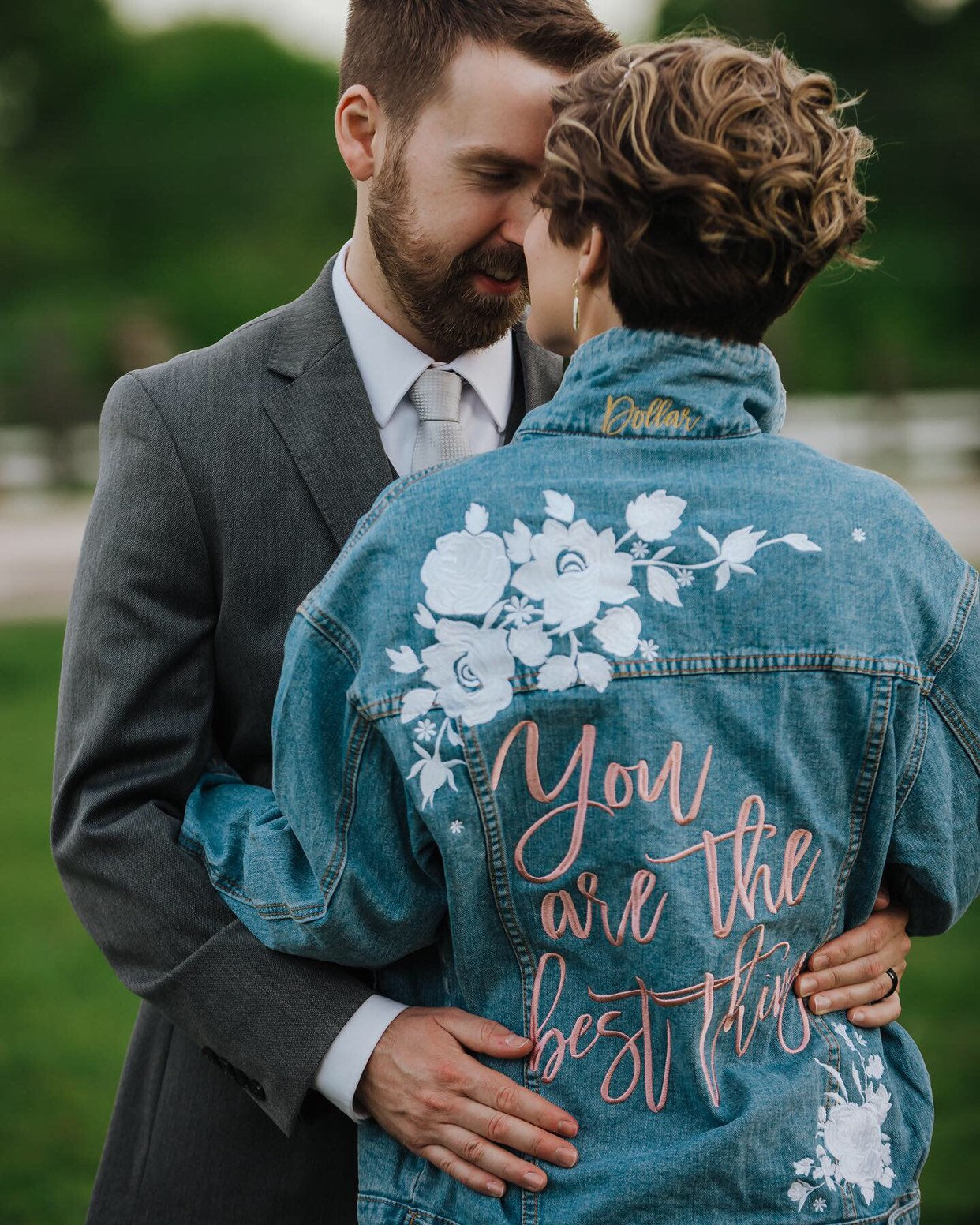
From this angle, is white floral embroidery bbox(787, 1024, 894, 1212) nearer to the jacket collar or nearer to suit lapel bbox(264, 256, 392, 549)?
the jacket collar

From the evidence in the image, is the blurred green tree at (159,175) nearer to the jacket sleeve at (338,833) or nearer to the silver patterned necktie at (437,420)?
the silver patterned necktie at (437,420)

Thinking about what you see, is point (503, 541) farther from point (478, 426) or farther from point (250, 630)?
point (478, 426)

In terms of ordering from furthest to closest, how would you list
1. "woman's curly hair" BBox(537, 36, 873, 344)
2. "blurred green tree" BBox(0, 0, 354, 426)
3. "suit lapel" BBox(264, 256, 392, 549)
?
"blurred green tree" BBox(0, 0, 354, 426), "suit lapel" BBox(264, 256, 392, 549), "woman's curly hair" BBox(537, 36, 873, 344)

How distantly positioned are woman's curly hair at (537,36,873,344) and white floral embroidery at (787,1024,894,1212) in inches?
29.4

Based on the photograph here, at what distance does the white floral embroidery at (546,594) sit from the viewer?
1.23 meters

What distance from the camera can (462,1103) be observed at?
137cm

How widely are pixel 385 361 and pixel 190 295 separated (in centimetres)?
2000

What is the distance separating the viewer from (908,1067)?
142 centimetres

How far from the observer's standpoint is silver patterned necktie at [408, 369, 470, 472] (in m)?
1.81

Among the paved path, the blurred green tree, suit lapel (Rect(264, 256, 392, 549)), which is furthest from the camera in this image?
the blurred green tree

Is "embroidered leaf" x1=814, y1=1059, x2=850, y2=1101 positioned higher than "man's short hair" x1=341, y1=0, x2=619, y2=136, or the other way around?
"man's short hair" x1=341, y1=0, x2=619, y2=136

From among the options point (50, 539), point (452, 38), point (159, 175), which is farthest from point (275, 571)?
point (159, 175)

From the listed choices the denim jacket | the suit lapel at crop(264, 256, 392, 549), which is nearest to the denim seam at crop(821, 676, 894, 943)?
the denim jacket

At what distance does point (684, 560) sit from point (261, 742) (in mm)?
720
